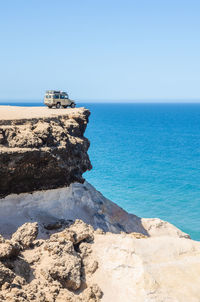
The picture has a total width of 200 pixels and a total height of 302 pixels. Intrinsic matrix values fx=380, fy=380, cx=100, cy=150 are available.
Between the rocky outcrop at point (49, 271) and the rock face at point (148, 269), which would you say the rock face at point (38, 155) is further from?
the rock face at point (148, 269)

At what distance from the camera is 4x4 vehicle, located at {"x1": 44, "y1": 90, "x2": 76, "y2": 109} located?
34438 mm

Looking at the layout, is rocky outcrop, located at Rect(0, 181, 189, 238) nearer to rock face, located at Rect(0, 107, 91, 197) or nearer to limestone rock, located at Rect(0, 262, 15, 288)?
rock face, located at Rect(0, 107, 91, 197)

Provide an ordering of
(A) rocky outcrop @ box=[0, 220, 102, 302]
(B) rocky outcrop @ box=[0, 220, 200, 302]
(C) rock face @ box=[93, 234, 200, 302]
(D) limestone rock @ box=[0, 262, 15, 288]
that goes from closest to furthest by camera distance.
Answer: (D) limestone rock @ box=[0, 262, 15, 288]
(A) rocky outcrop @ box=[0, 220, 102, 302]
(B) rocky outcrop @ box=[0, 220, 200, 302]
(C) rock face @ box=[93, 234, 200, 302]

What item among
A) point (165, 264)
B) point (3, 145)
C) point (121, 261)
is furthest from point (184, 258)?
point (3, 145)

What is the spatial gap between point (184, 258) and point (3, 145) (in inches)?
383

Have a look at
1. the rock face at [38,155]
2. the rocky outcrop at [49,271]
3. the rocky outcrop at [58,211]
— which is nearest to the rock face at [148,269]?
the rocky outcrop at [49,271]

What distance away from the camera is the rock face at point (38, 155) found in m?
18.4

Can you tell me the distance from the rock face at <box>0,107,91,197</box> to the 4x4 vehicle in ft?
37.7

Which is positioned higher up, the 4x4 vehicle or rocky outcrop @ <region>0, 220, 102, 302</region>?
the 4x4 vehicle

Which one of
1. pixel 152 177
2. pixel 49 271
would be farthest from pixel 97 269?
pixel 152 177

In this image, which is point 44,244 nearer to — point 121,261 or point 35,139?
point 121,261

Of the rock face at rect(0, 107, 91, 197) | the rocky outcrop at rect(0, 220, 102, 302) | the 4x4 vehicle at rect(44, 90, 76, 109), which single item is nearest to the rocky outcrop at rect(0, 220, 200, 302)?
the rocky outcrop at rect(0, 220, 102, 302)

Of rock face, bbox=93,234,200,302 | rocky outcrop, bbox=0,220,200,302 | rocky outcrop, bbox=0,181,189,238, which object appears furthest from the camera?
rocky outcrop, bbox=0,181,189,238

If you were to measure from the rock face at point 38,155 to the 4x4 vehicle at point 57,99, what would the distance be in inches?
452
